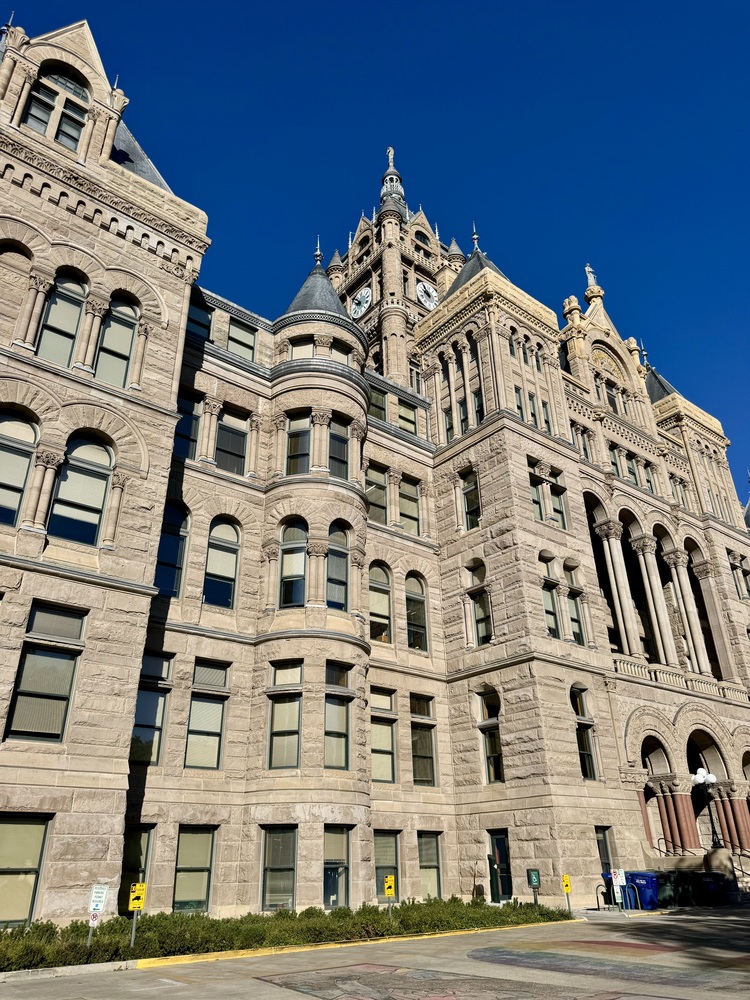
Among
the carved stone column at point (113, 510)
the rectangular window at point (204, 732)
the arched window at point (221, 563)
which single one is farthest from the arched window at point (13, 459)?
the rectangular window at point (204, 732)

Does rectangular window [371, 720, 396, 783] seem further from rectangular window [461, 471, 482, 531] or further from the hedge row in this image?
rectangular window [461, 471, 482, 531]

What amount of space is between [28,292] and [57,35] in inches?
384

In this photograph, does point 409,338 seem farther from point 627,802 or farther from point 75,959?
point 75,959

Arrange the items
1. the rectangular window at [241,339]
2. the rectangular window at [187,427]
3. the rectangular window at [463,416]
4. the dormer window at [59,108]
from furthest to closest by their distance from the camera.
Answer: the rectangular window at [463,416] < the rectangular window at [241,339] < the rectangular window at [187,427] < the dormer window at [59,108]

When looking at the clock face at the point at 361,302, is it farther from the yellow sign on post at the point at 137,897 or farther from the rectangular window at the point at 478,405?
the yellow sign on post at the point at 137,897

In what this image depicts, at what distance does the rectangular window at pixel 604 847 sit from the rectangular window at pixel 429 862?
5.39 metres

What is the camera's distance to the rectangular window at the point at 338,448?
26.1m

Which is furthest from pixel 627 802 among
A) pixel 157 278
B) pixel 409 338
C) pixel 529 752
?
pixel 409 338

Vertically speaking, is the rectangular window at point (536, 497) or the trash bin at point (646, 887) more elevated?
the rectangular window at point (536, 497)

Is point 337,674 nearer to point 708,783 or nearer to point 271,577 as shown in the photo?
point 271,577

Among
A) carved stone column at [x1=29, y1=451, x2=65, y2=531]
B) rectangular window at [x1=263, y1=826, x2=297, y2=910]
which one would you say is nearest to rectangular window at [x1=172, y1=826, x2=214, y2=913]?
rectangular window at [x1=263, y1=826, x2=297, y2=910]

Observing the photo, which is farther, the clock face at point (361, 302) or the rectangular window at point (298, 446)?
the clock face at point (361, 302)

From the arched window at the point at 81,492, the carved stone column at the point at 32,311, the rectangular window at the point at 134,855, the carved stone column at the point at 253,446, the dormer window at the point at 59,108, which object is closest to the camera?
the arched window at the point at 81,492

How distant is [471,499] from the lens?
30859 millimetres
